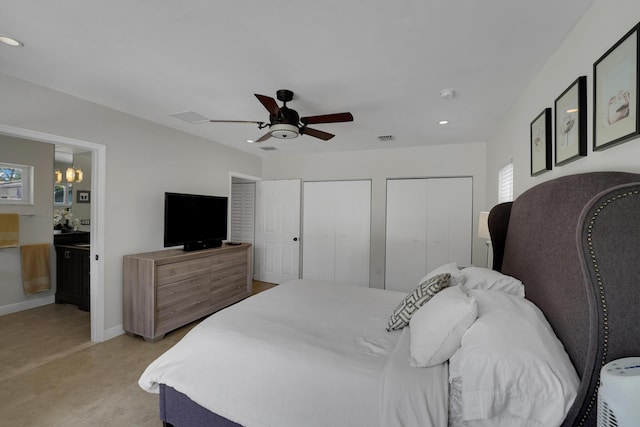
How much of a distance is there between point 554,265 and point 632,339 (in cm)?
48

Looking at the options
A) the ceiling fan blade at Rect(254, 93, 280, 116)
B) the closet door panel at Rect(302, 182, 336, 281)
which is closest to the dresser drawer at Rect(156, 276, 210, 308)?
the closet door panel at Rect(302, 182, 336, 281)

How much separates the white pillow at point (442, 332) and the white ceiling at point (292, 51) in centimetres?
157

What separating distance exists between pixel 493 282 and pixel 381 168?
3348mm

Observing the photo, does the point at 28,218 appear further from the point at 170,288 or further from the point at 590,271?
the point at 590,271

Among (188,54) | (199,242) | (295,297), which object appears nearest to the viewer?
(188,54)

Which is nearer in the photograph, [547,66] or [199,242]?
[547,66]

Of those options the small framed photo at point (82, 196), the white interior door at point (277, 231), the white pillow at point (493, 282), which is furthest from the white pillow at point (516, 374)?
the small framed photo at point (82, 196)

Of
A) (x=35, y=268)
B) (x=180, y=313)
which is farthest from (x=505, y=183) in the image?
(x=35, y=268)

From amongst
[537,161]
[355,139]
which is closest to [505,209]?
[537,161]

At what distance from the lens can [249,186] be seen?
5.70m

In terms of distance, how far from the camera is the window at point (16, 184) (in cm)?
382

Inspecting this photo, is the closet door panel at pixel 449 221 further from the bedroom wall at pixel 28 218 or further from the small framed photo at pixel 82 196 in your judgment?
the small framed photo at pixel 82 196

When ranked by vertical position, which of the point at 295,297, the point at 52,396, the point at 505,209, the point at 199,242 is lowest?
the point at 52,396

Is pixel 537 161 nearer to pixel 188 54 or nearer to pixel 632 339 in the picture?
pixel 632 339
